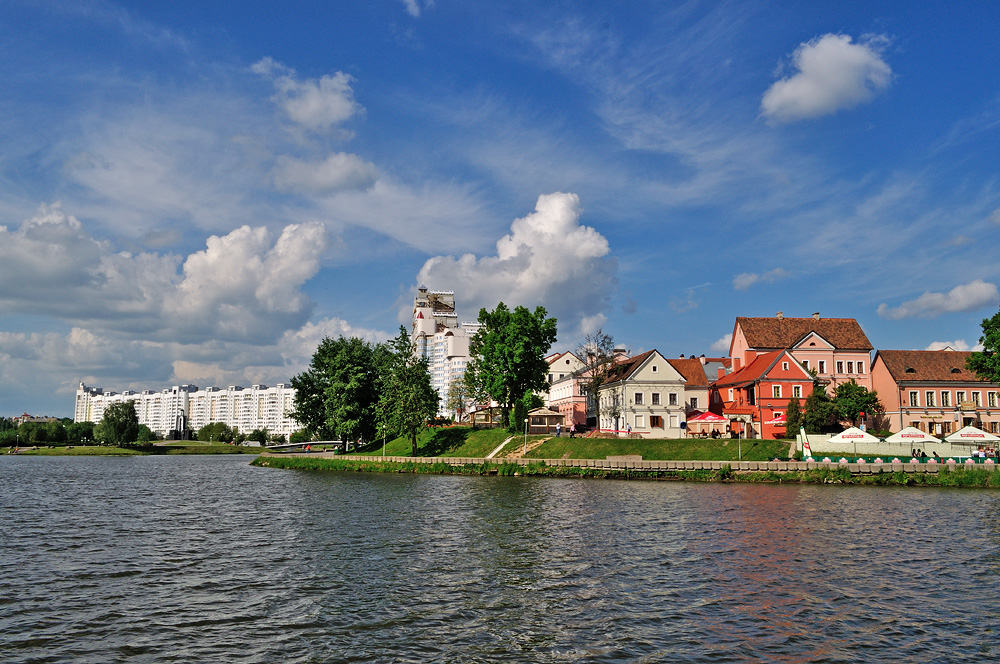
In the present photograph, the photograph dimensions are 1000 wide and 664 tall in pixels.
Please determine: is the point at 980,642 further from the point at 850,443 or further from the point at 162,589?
the point at 850,443

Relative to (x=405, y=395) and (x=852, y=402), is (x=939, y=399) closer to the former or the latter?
(x=852, y=402)

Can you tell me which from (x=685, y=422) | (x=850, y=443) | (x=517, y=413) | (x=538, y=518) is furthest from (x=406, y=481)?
(x=850, y=443)

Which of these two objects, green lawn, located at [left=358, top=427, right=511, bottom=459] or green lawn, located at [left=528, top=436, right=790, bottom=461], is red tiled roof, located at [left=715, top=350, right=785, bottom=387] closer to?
green lawn, located at [left=528, top=436, right=790, bottom=461]

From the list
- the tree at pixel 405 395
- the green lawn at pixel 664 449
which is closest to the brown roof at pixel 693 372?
the green lawn at pixel 664 449

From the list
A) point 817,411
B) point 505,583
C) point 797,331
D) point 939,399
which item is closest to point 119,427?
point 797,331

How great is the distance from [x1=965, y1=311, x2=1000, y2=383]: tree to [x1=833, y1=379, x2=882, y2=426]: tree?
10743 mm

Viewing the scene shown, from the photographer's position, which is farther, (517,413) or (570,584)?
(517,413)

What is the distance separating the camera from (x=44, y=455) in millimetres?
167000

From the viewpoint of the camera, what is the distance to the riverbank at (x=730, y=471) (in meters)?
56.4

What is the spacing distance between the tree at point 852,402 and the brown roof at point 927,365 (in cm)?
983

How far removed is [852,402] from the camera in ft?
251

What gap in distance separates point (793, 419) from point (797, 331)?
24.8 metres

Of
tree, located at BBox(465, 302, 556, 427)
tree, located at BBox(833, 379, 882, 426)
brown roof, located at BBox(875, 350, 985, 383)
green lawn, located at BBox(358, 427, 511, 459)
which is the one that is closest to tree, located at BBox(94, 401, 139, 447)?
green lawn, located at BBox(358, 427, 511, 459)

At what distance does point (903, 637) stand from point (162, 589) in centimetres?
2166
